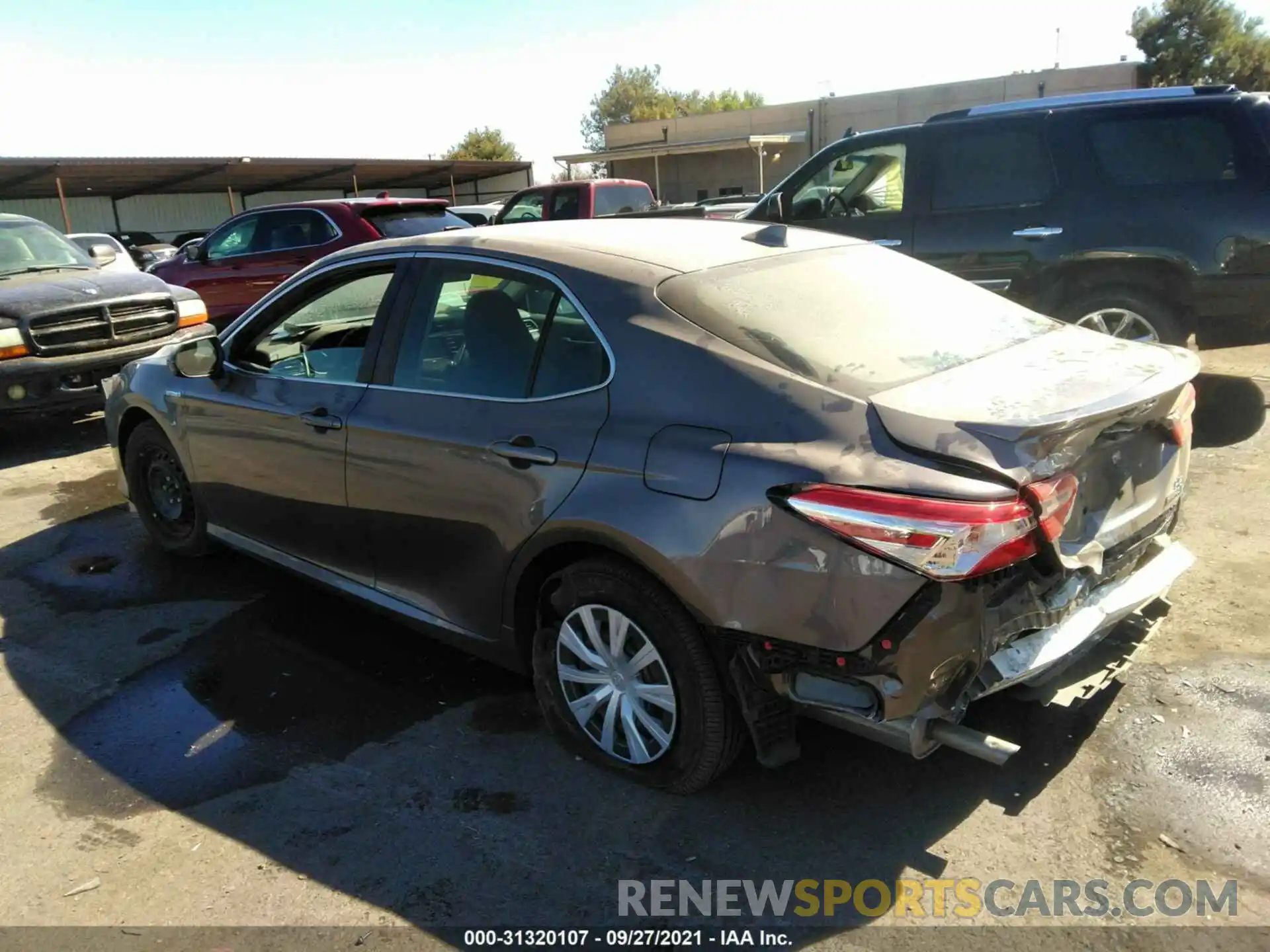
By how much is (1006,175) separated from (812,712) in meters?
5.43

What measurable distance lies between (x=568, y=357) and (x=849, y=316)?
37.2 inches

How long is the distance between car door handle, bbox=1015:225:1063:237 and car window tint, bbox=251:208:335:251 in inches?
→ 283

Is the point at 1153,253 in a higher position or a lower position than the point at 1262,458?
higher

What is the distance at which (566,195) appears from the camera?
14.3 metres

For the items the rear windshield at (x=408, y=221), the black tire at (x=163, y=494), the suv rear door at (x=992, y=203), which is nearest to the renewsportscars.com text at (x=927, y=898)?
the black tire at (x=163, y=494)

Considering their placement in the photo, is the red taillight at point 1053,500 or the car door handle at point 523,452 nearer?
the red taillight at point 1053,500

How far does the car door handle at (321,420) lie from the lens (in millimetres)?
3758

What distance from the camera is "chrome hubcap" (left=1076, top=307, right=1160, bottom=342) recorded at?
6.20m

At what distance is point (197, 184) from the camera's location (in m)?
31.3

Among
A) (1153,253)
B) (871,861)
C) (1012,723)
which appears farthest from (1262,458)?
(871,861)

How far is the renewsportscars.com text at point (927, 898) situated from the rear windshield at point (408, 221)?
28.4 feet

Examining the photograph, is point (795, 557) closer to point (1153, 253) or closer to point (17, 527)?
point (1153, 253)

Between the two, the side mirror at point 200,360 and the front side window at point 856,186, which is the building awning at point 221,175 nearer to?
the front side window at point 856,186

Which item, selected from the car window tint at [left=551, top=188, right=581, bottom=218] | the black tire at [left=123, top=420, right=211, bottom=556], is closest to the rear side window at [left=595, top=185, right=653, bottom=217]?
the car window tint at [left=551, top=188, right=581, bottom=218]
